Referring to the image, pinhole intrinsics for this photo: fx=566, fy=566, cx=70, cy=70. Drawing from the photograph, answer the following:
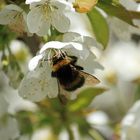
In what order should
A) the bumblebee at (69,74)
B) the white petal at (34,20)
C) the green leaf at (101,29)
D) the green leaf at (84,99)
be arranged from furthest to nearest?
the green leaf at (84,99), the green leaf at (101,29), the bumblebee at (69,74), the white petal at (34,20)

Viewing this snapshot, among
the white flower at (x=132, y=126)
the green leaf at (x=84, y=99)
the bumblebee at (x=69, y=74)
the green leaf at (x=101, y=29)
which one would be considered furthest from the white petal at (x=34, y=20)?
the white flower at (x=132, y=126)

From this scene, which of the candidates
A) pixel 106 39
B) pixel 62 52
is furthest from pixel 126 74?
pixel 62 52

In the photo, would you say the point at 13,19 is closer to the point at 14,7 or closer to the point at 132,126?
the point at 14,7

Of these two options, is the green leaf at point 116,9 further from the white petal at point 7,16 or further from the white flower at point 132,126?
the white flower at point 132,126

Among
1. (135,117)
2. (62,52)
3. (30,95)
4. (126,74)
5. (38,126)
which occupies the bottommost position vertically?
(126,74)

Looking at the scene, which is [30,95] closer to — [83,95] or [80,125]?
[83,95]

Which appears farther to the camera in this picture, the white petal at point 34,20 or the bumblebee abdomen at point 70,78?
the bumblebee abdomen at point 70,78
